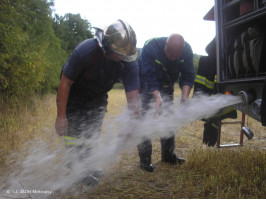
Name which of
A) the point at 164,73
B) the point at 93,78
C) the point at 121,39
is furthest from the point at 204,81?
the point at 93,78

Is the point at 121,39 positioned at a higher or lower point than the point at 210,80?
higher

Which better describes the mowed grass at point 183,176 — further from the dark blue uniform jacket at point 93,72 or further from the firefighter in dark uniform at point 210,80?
the dark blue uniform jacket at point 93,72

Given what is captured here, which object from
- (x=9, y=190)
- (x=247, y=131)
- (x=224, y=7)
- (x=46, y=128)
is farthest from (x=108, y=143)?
(x=46, y=128)

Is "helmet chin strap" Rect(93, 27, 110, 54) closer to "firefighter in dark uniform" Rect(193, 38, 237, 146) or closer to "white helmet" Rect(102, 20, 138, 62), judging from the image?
"white helmet" Rect(102, 20, 138, 62)

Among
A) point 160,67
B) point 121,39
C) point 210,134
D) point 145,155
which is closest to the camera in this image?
point 121,39

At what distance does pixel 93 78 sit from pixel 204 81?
186 cm

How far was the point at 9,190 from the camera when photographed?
2904 mm

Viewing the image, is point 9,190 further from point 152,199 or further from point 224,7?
point 224,7

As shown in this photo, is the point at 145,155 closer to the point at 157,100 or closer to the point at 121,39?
the point at 157,100

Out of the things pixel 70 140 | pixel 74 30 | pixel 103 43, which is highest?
pixel 74 30

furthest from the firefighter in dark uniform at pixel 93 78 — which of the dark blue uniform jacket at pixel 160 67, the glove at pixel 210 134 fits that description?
the glove at pixel 210 134

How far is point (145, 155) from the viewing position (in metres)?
3.66

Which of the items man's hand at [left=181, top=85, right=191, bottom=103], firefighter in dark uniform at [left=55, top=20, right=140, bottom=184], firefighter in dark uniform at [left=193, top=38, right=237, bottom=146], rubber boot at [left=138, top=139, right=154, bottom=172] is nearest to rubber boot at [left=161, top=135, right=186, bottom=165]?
rubber boot at [left=138, top=139, right=154, bottom=172]

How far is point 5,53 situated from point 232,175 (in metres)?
5.15
